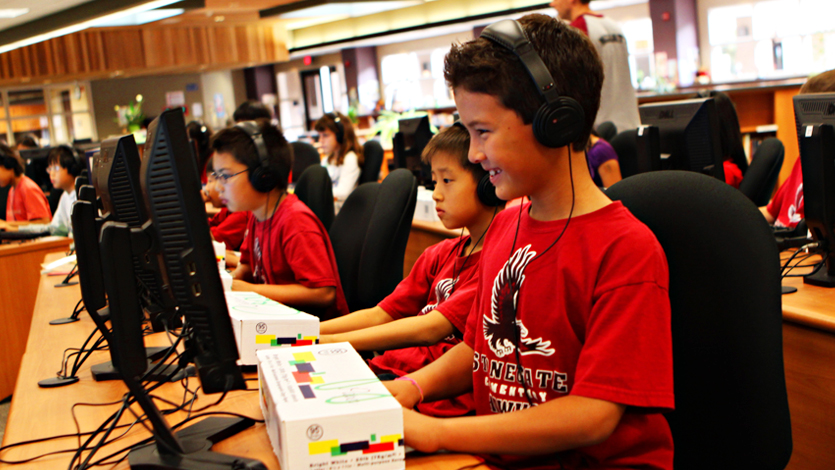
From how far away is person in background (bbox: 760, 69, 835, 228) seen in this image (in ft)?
6.74

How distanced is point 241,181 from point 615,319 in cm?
137

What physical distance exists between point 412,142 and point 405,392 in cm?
268

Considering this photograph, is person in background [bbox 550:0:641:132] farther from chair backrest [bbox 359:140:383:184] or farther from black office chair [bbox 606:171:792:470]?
black office chair [bbox 606:171:792:470]

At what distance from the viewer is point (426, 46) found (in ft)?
43.0

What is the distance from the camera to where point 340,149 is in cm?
486

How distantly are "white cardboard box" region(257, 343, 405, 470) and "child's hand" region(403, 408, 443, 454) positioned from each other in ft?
0.18

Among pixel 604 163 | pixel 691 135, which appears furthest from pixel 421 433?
pixel 604 163

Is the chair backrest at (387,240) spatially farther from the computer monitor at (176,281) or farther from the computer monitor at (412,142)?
the computer monitor at (412,142)

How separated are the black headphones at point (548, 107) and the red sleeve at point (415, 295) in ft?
2.34

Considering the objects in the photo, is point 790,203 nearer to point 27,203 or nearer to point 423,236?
point 423,236

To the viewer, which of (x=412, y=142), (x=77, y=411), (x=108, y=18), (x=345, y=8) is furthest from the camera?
(x=345, y=8)

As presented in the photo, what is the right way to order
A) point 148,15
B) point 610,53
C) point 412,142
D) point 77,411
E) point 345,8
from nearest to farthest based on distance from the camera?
1. point 77,411
2. point 610,53
3. point 412,142
4. point 148,15
5. point 345,8

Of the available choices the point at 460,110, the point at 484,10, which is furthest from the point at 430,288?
the point at 484,10

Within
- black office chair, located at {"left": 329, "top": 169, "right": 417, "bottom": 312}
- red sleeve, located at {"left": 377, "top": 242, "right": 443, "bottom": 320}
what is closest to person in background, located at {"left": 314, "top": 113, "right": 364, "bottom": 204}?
black office chair, located at {"left": 329, "top": 169, "right": 417, "bottom": 312}
